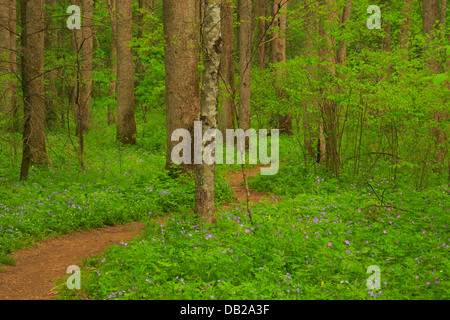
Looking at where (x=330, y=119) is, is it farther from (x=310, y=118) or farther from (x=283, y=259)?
(x=283, y=259)

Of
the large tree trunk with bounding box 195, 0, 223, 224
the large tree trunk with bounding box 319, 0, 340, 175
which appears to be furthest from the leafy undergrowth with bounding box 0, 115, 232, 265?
the large tree trunk with bounding box 319, 0, 340, 175

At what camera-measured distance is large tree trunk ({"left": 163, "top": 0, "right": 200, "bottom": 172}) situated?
8797 millimetres

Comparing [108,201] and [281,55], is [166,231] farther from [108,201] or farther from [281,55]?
[281,55]

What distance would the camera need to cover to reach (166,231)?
235 inches

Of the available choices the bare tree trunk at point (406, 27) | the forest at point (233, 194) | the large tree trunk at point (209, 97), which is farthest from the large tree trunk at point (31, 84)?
the bare tree trunk at point (406, 27)

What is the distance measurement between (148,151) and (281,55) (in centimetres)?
666

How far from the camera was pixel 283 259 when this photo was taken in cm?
509

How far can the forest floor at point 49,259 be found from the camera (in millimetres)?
4699

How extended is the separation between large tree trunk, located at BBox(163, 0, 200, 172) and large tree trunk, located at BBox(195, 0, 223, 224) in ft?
9.18

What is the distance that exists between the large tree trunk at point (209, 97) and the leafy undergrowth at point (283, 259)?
0.38 m

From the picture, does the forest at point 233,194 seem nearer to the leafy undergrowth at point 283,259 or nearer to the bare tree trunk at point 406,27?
the leafy undergrowth at point 283,259

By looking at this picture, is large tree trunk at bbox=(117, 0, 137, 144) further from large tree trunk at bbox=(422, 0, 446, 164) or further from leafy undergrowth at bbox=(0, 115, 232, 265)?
large tree trunk at bbox=(422, 0, 446, 164)

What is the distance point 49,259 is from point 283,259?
3.36 metres
